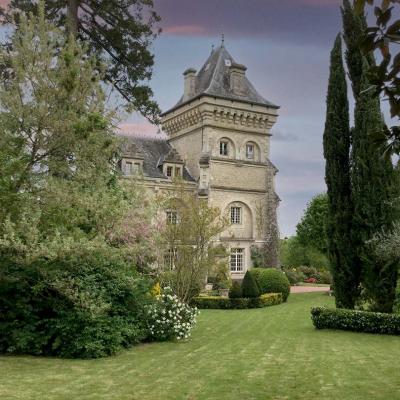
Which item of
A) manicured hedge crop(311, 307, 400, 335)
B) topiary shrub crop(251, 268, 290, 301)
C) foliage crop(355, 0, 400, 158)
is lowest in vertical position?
manicured hedge crop(311, 307, 400, 335)

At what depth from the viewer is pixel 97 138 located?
11.9 meters

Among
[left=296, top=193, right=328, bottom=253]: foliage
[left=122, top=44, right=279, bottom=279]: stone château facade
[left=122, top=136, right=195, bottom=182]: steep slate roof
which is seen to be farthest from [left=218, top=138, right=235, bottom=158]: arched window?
[left=296, top=193, right=328, bottom=253]: foliage

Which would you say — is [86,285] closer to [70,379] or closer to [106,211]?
[106,211]

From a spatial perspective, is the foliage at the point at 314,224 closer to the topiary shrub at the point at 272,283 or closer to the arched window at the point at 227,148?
the arched window at the point at 227,148

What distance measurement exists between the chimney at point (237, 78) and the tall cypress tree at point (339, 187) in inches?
813

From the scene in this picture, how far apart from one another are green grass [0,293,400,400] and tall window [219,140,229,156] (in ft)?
79.4

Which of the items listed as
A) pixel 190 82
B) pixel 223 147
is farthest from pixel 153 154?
pixel 190 82

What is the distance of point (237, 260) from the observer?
37.8 metres

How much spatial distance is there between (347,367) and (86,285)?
6.11 m

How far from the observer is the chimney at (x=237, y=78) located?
3969cm

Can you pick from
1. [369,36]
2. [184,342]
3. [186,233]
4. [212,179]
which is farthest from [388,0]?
[212,179]

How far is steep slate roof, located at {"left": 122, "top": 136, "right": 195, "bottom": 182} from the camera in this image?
36.5 m

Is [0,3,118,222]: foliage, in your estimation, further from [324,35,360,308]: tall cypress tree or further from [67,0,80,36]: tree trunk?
[324,35,360,308]: tall cypress tree

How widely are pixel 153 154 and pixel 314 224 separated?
14801mm
